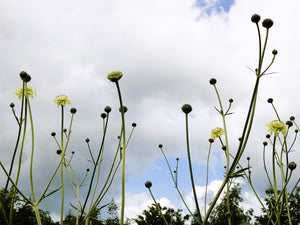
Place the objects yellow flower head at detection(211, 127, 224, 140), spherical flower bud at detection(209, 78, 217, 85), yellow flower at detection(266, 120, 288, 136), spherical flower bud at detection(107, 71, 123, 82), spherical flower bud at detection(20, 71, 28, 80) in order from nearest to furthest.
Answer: spherical flower bud at detection(107, 71, 123, 82) < spherical flower bud at detection(20, 71, 28, 80) < spherical flower bud at detection(209, 78, 217, 85) < yellow flower at detection(266, 120, 288, 136) < yellow flower head at detection(211, 127, 224, 140)

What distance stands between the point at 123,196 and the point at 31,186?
4.57ft

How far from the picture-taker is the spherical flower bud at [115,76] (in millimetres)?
2398

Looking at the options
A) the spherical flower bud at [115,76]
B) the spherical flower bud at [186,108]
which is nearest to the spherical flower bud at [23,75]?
the spherical flower bud at [115,76]

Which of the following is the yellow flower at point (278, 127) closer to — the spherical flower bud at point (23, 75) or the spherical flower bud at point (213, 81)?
the spherical flower bud at point (213, 81)

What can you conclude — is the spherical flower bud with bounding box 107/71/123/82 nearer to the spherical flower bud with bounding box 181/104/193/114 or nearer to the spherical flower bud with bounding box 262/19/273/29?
the spherical flower bud with bounding box 181/104/193/114

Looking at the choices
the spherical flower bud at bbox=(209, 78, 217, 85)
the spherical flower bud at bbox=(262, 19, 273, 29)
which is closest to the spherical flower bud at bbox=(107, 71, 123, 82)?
the spherical flower bud at bbox=(262, 19, 273, 29)

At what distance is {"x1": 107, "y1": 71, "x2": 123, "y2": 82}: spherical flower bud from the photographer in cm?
240

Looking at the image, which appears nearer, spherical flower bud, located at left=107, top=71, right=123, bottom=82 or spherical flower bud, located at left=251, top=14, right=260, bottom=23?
spherical flower bud, located at left=107, top=71, right=123, bottom=82

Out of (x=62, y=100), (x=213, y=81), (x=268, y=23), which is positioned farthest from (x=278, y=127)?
(x=62, y=100)

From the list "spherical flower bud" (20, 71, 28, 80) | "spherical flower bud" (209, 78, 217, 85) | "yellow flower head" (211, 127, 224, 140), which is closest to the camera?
"spherical flower bud" (20, 71, 28, 80)

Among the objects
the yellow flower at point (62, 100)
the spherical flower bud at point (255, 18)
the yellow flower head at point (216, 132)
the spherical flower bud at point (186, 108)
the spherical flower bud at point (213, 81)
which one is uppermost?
the yellow flower at point (62, 100)

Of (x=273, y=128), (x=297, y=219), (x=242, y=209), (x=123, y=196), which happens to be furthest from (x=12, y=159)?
(x=242, y=209)

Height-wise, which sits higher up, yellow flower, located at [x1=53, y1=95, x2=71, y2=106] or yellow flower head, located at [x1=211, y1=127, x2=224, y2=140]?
yellow flower, located at [x1=53, y1=95, x2=71, y2=106]

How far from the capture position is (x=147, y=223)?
104 ft
